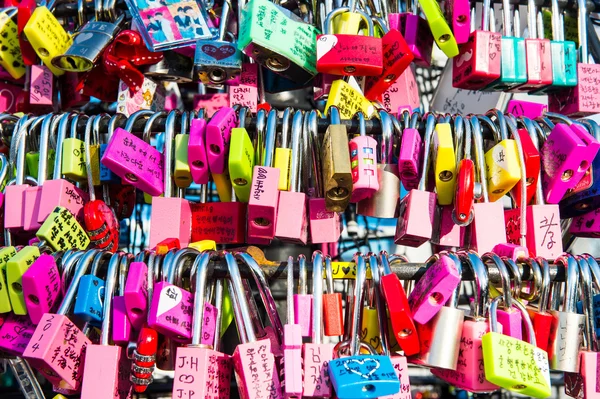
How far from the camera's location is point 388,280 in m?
0.83

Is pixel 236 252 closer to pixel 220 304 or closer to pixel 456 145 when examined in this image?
pixel 220 304

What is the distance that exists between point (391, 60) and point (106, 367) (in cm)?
66

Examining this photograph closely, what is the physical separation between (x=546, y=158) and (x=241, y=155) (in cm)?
44

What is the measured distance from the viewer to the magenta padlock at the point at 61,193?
99 centimetres

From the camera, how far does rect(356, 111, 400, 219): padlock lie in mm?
985

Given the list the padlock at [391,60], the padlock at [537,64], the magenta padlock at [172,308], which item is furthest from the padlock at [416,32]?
the magenta padlock at [172,308]

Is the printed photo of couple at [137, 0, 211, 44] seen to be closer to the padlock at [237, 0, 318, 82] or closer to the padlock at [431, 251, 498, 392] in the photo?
the padlock at [237, 0, 318, 82]

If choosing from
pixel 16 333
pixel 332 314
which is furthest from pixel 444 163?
pixel 16 333

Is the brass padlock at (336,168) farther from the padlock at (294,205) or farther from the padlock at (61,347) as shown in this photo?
the padlock at (61,347)

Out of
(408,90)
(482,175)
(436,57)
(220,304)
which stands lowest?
(220,304)

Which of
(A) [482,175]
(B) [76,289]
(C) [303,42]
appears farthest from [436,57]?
(B) [76,289]

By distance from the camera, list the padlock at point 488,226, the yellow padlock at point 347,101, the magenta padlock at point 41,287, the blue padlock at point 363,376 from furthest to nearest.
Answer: the yellow padlock at point 347,101
the padlock at point 488,226
the magenta padlock at point 41,287
the blue padlock at point 363,376

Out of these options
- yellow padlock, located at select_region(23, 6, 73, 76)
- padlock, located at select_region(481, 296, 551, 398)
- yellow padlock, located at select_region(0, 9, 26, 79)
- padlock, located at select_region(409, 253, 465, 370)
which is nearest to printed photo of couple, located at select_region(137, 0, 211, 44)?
yellow padlock, located at select_region(23, 6, 73, 76)

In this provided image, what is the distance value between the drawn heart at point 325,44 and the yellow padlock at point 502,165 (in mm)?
296
